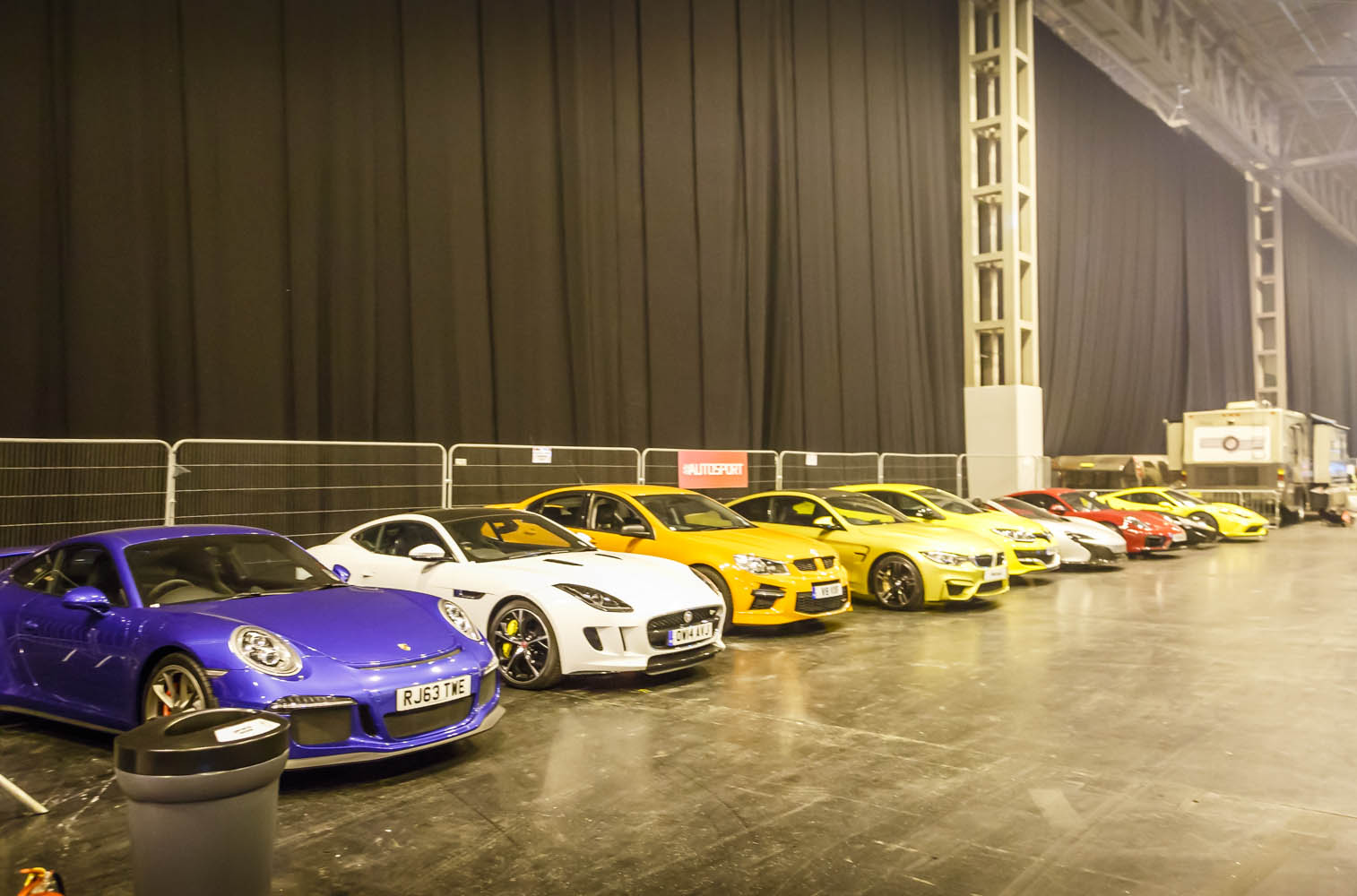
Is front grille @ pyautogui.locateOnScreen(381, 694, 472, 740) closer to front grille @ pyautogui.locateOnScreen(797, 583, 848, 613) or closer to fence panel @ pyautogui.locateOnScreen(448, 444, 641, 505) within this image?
front grille @ pyautogui.locateOnScreen(797, 583, 848, 613)

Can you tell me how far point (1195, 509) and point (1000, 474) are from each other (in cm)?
353

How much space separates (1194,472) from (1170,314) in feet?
30.7

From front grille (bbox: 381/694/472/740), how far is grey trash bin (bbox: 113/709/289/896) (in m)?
1.57

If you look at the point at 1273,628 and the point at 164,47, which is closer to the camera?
the point at 1273,628

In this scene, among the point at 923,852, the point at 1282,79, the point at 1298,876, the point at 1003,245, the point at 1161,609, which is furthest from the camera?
the point at 1282,79

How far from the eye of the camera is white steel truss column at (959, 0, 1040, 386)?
810 inches

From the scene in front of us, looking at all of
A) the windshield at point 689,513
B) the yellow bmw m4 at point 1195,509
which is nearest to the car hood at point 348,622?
the windshield at point 689,513

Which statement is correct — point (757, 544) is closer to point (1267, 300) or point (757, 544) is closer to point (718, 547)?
point (718, 547)

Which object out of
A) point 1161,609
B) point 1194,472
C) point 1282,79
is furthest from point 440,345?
point 1282,79

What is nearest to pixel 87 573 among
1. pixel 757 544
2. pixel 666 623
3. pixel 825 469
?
pixel 666 623

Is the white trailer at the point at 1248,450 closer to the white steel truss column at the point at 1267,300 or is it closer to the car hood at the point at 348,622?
the white steel truss column at the point at 1267,300

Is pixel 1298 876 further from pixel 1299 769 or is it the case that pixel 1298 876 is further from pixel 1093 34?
pixel 1093 34

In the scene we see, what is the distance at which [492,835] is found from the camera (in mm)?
3463

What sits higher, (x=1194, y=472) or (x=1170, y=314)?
(x=1170, y=314)
